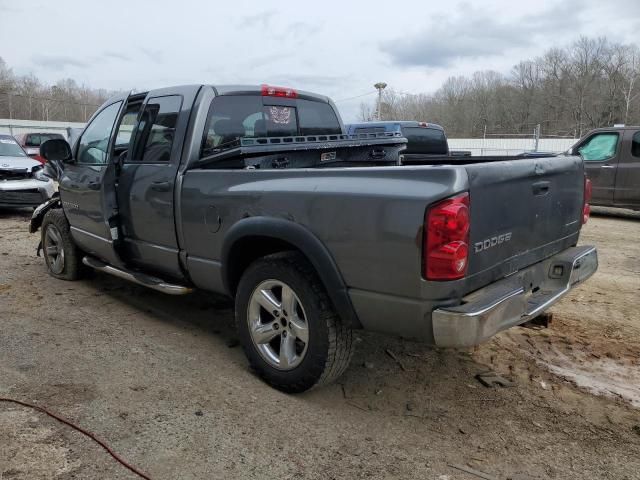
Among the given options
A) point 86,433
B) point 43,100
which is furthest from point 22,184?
point 43,100

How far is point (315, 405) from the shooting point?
325 cm

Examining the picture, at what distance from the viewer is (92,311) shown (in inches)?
192

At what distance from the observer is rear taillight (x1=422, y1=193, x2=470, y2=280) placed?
2.50 metres

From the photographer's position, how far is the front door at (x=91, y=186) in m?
4.68

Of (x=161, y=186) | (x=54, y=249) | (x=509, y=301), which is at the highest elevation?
(x=161, y=186)

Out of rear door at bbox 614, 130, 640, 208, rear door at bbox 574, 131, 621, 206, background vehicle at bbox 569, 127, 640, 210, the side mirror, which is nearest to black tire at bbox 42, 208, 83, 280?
the side mirror

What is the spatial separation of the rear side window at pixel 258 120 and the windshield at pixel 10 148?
9551mm

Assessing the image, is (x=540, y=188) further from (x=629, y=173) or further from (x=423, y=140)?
(x=423, y=140)

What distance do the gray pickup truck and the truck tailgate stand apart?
1 centimetres

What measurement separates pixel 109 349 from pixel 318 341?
1856mm

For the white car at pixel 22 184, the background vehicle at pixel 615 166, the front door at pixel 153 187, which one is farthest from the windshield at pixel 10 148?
the background vehicle at pixel 615 166

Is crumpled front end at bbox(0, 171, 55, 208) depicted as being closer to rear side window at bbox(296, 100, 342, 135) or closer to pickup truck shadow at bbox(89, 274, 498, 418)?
pickup truck shadow at bbox(89, 274, 498, 418)

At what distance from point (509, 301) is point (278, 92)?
2728 millimetres

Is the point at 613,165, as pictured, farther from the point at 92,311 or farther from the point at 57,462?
the point at 57,462
